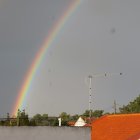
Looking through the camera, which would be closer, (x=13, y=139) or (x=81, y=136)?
(x=81, y=136)

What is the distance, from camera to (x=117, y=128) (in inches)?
1964

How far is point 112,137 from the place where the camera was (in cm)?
4822

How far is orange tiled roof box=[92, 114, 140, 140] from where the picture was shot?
4724 centimetres

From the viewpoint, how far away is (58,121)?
66438mm

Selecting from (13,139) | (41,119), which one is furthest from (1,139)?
(41,119)

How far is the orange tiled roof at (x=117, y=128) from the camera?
155ft

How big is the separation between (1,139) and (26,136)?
131 inches

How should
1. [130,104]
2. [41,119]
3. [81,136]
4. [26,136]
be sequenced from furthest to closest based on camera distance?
1. [130,104]
2. [41,119]
3. [26,136]
4. [81,136]

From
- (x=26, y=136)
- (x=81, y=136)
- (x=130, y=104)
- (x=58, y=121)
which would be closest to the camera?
(x=81, y=136)

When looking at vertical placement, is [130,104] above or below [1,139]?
above

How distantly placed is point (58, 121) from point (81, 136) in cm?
2081

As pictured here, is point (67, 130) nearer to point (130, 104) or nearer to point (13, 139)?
point (13, 139)

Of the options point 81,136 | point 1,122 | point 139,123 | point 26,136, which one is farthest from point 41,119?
point 1,122

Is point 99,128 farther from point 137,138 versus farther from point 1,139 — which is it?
point 137,138
